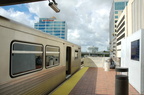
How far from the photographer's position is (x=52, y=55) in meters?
6.21

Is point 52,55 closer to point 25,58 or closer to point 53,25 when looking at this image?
point 25,58

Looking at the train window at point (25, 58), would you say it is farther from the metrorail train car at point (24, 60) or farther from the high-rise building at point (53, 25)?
the high-rise building at point (53, 25)

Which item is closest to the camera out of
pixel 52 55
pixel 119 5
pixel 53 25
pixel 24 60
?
pixel 24 60

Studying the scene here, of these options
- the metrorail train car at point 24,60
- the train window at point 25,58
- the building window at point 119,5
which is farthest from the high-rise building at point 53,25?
the train window at point 25,58

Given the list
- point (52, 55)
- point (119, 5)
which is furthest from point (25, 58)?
point (119, 5)

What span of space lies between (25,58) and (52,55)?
7.20ft

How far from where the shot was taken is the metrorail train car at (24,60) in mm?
3193

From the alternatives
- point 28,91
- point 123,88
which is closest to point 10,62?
point 28,91

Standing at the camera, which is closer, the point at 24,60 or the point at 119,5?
the point at 24,60

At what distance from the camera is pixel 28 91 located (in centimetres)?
413

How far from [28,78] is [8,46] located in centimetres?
129

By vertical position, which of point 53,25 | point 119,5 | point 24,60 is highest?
point 119,5

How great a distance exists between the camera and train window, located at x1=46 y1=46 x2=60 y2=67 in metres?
5.70

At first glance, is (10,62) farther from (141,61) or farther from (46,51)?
(141,61)
